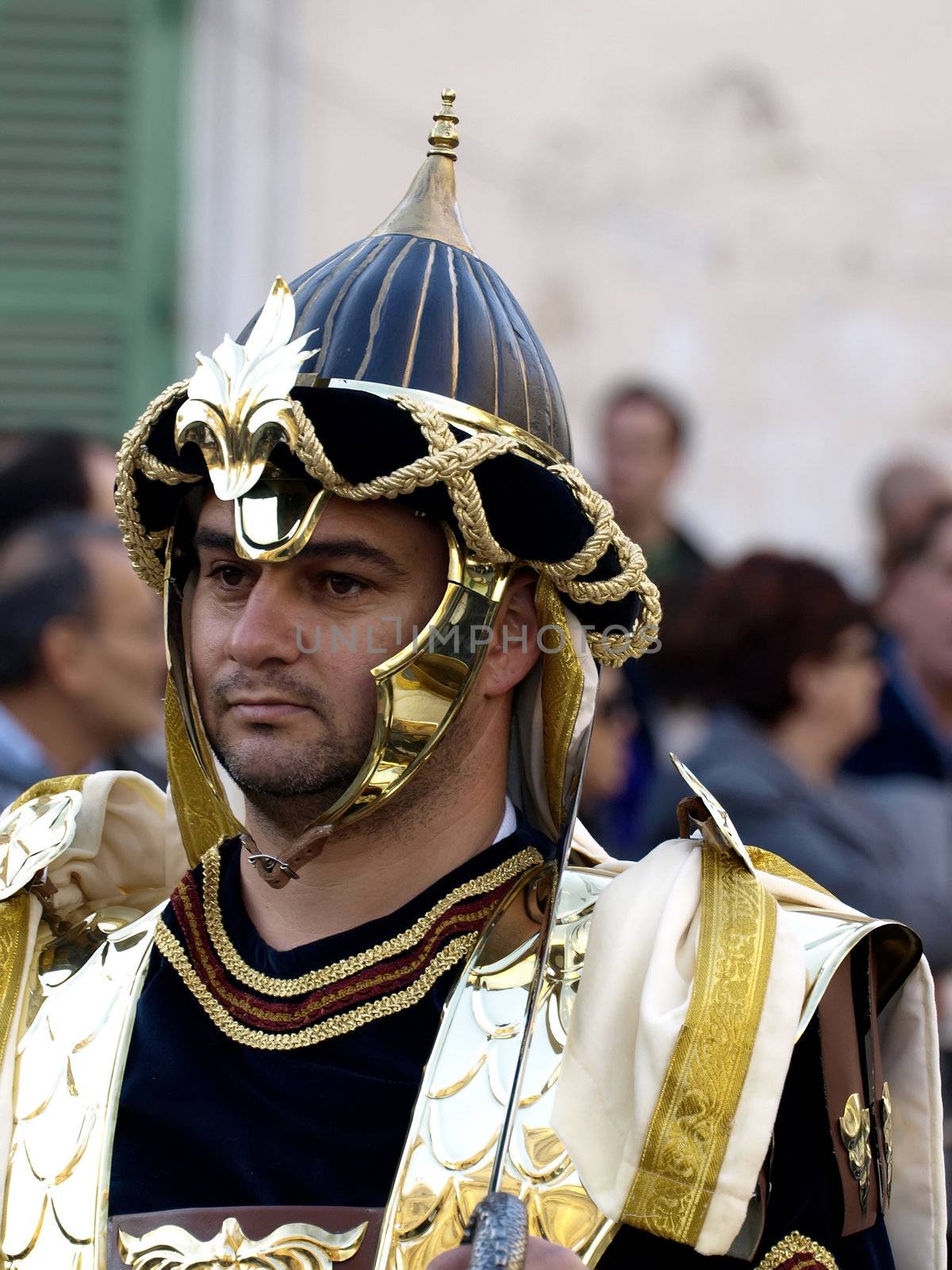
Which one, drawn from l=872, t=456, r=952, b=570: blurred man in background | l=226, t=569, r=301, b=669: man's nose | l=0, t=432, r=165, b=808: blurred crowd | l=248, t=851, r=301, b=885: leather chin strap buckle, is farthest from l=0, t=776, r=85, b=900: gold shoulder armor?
l=872, t=456, r=952, b=570: blurred man in background

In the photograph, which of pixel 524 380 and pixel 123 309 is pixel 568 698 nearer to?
pixel 524 380

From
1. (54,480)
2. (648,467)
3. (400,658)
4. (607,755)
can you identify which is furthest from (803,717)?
(400,658)

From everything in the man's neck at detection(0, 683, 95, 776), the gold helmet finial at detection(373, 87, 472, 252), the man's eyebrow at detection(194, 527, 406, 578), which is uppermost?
the gold helmet finial at detection(373, 87, 472, 252)

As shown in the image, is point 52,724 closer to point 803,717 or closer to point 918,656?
point 803,717

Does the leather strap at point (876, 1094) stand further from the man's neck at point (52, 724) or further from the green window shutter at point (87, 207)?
the green window shutter at point (87, 207)

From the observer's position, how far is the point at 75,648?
4.95 meters

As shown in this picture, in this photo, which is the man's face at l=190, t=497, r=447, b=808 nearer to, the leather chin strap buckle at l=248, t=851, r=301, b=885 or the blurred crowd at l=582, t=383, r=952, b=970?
the leather chin strap buckle at l=248, t=851, r=301, b=885

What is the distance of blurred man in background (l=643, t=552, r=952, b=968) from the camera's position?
5.05m

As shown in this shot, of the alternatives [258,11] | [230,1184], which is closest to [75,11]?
[258,11]

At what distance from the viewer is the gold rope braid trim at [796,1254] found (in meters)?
2.45

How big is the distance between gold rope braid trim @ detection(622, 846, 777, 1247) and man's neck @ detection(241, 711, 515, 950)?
0.45m

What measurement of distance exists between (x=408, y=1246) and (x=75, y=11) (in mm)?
5121

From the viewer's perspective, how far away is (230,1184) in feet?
8.54

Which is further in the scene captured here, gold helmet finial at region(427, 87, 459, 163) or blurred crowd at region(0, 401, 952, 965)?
blurred crowd at region(0, 401, 952, 965)
